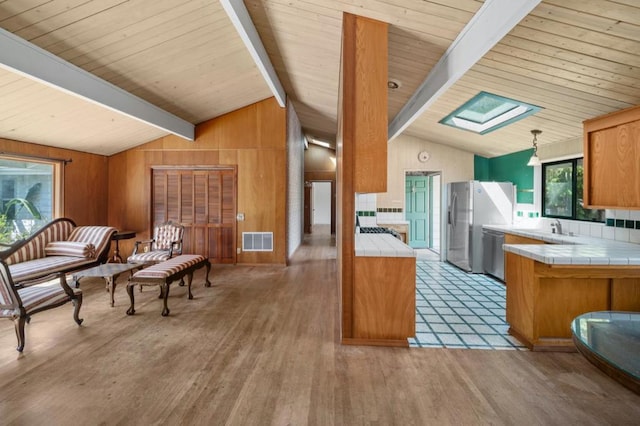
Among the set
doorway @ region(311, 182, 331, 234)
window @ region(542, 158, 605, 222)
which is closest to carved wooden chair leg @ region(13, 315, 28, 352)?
window @ region(542, 158, 605, 222)

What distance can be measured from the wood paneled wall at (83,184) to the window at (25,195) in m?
0.16

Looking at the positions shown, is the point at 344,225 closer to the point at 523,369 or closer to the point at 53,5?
the point at 523,369

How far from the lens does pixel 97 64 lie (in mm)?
3318

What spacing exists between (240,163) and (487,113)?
4.12 m

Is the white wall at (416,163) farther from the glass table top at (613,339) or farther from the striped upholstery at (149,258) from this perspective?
the glass table top at (613,339)

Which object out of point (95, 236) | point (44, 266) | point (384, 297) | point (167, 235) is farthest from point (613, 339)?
point (95, 236)

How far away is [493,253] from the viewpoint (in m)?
4.84

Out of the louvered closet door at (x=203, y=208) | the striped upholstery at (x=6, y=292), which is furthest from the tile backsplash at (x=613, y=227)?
the striped upholstery at (x=6, y=292)

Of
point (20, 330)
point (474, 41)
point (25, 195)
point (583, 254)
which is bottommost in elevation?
point (20, 330)

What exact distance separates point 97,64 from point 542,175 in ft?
19.4

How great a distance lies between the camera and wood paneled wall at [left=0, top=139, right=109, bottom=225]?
4885mm

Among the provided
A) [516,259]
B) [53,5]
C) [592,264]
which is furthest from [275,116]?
[592,264]

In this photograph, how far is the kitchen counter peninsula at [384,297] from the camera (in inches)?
103

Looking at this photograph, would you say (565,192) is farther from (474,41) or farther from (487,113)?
(474,41)
